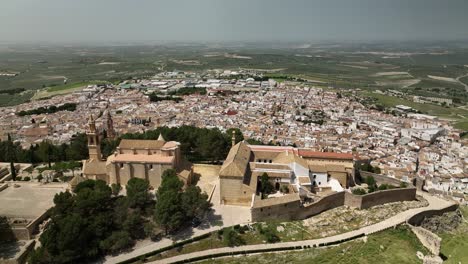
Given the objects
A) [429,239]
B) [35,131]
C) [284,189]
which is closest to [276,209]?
[284,189]

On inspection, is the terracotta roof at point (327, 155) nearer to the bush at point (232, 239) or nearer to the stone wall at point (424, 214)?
the stone wall at point (424, 214)

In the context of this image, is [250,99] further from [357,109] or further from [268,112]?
[357,109]

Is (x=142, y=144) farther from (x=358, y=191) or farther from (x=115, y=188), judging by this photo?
(x=358, y=191)

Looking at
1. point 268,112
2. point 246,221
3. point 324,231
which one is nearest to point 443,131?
point 268,112

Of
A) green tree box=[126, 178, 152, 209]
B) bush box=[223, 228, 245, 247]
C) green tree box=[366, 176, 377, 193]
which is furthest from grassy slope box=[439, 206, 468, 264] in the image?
green tree box=[126, 178, 152, 209]

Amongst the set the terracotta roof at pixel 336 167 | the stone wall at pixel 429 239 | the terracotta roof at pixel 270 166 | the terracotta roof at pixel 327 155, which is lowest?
the stone wall at pixel 429 239

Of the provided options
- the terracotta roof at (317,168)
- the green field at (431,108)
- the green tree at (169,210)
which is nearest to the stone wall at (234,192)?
the green tree at (169,210)

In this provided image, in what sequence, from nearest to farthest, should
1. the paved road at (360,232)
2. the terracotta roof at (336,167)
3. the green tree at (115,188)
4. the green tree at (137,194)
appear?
1. the paved road at (360,232)
2. the green tree at (137,194)
3. the green tree at (115,188)
4. the terracotta roof at (336,167)
